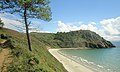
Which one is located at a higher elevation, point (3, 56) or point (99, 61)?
point (3, 56)

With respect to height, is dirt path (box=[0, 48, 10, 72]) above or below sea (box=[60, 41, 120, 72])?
above

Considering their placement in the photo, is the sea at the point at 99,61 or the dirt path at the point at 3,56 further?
the sea at the point at 99,61

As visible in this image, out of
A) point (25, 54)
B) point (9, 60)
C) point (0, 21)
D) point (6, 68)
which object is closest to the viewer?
point (6, 68)

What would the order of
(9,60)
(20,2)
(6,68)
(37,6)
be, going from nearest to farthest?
(6,68) → (9,60) → (20,2) → (37,6)

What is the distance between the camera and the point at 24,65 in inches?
777

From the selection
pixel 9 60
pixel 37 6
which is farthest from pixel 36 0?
pixel 9 60

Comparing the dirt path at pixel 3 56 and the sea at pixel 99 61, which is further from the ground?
the dirt path at pixel 3 56

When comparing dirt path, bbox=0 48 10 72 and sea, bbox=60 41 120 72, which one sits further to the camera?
sea, bbox=60 41 120 72

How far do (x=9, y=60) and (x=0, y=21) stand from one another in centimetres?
4983

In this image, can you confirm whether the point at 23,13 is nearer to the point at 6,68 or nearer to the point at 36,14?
the point at 36,14

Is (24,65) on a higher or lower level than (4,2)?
lower

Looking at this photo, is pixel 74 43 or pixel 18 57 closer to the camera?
pixel 18 57

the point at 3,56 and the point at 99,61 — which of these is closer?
the point at 3,56

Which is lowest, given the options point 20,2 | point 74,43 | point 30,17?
point 74,43
